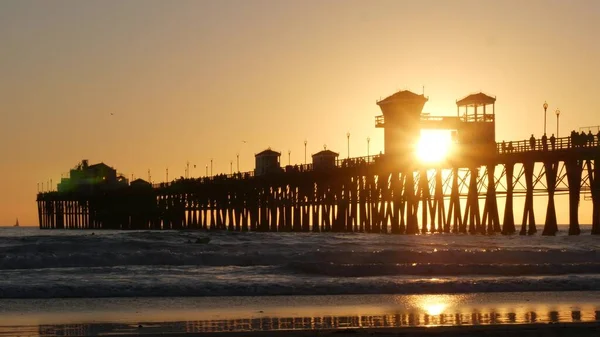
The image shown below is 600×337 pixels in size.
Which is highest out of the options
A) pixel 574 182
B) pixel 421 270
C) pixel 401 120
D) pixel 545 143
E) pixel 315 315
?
pixel 401 120

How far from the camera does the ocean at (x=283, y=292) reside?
15.6 meters

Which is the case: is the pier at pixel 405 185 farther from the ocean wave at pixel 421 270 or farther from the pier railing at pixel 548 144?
the ocean wave at pixel 421 270

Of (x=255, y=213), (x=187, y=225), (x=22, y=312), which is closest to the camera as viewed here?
(x=22, y=312)

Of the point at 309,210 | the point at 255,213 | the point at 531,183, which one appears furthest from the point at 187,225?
the point at 531,183

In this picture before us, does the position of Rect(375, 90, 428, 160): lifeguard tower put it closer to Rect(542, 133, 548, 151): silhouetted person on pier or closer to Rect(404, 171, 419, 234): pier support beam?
Rect(404, 171, 419, 234): pier support beam

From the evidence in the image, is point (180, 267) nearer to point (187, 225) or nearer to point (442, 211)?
point (442, 211)

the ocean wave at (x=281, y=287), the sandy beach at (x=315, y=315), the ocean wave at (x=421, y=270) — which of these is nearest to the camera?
the sandy beach at (x=315, y=315)

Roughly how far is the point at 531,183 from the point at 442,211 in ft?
30.8

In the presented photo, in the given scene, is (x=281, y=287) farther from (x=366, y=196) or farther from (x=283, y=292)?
(x=366, y=196)

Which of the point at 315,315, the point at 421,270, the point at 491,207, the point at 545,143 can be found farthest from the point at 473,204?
the point at 315,315

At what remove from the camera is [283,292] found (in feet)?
68.3

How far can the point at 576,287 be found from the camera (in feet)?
71.1

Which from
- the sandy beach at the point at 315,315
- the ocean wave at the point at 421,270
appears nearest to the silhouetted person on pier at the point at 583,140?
the ocean wave at the point at 421,270

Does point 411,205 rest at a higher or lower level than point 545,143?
lower
